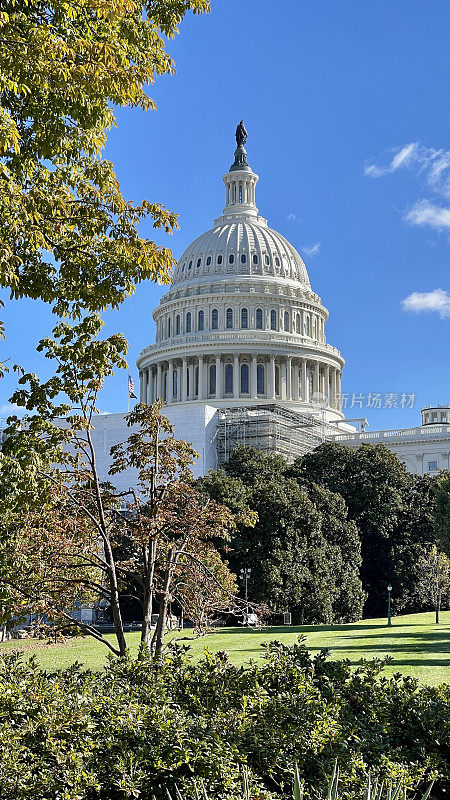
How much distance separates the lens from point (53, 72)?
9.48 m

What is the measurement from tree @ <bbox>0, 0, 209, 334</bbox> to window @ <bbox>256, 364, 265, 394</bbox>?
88882mm

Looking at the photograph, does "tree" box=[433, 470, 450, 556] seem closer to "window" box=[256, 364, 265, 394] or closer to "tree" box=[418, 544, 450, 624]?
"tree" box=[418, 544, 450, 624]

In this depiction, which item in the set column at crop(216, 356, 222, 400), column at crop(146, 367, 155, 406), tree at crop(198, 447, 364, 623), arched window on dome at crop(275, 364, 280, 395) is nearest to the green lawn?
tree at crop(198, 447, 364, 623)

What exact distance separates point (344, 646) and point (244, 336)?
2836 inches

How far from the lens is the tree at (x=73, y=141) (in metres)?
9.45

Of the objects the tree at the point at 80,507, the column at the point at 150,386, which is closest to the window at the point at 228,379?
the column at the point at 150,386

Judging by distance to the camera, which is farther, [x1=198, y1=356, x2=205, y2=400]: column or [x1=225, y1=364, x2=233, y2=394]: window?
[x1=225, y1=364, x2=233, y2=394]: window

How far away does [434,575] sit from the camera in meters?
56.4

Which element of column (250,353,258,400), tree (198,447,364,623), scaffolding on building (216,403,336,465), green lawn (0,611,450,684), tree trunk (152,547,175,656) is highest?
column (250,353,258,400)

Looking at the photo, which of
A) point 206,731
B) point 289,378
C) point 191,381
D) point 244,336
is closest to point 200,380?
point 191,381

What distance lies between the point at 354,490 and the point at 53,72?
5734 centimetres

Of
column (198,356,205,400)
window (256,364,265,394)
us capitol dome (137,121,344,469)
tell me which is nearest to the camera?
column (198,356,205,400)

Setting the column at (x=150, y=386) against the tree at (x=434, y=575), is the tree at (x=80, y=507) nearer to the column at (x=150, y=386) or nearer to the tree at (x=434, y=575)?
the tree at (x=434, y=575)

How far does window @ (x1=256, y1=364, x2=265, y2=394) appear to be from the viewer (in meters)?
101
